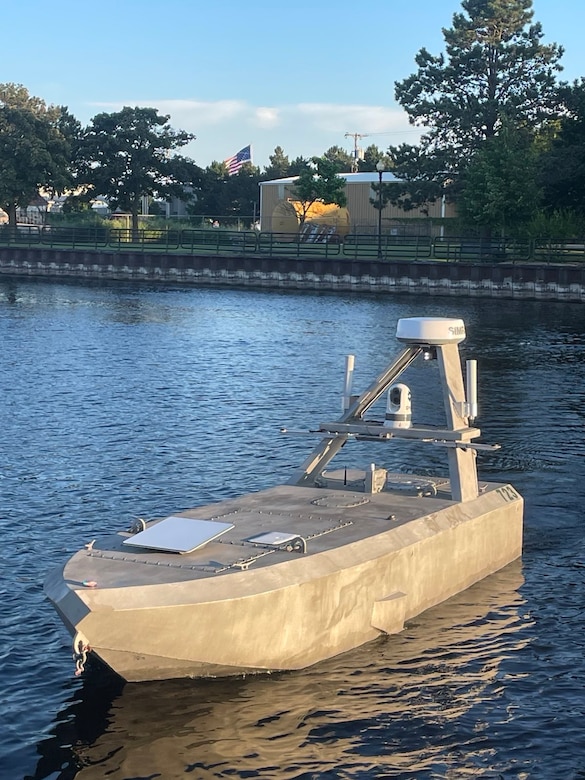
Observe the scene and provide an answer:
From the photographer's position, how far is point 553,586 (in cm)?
1711

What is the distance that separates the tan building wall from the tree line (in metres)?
4.04

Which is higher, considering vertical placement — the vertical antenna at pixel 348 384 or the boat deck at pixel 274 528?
the vertical antenna at pixel 348 384

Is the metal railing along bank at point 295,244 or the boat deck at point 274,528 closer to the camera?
the boat deck at point 274,528

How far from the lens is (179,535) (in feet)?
43.8

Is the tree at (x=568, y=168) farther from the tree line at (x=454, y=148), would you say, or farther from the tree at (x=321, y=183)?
the tree at (x=321, y=183)

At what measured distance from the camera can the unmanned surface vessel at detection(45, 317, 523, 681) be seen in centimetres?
1184

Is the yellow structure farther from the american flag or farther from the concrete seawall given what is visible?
the concrete seawall

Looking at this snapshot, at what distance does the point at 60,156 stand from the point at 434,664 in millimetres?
101612

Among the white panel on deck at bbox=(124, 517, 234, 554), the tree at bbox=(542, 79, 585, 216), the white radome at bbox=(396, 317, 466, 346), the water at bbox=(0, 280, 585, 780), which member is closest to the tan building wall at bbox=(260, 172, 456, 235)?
the tree at bbox=(542, 79, 585, 216)

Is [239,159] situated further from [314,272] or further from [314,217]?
[314,272]

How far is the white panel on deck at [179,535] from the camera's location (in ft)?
42.8

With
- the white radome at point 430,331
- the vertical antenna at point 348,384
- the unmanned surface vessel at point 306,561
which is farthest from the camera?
the vertical antenna at point 348,384

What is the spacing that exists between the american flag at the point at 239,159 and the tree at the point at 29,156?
49.7 ft

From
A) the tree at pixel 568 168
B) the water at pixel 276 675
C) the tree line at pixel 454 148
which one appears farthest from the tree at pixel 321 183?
the water at pixel 276 675
